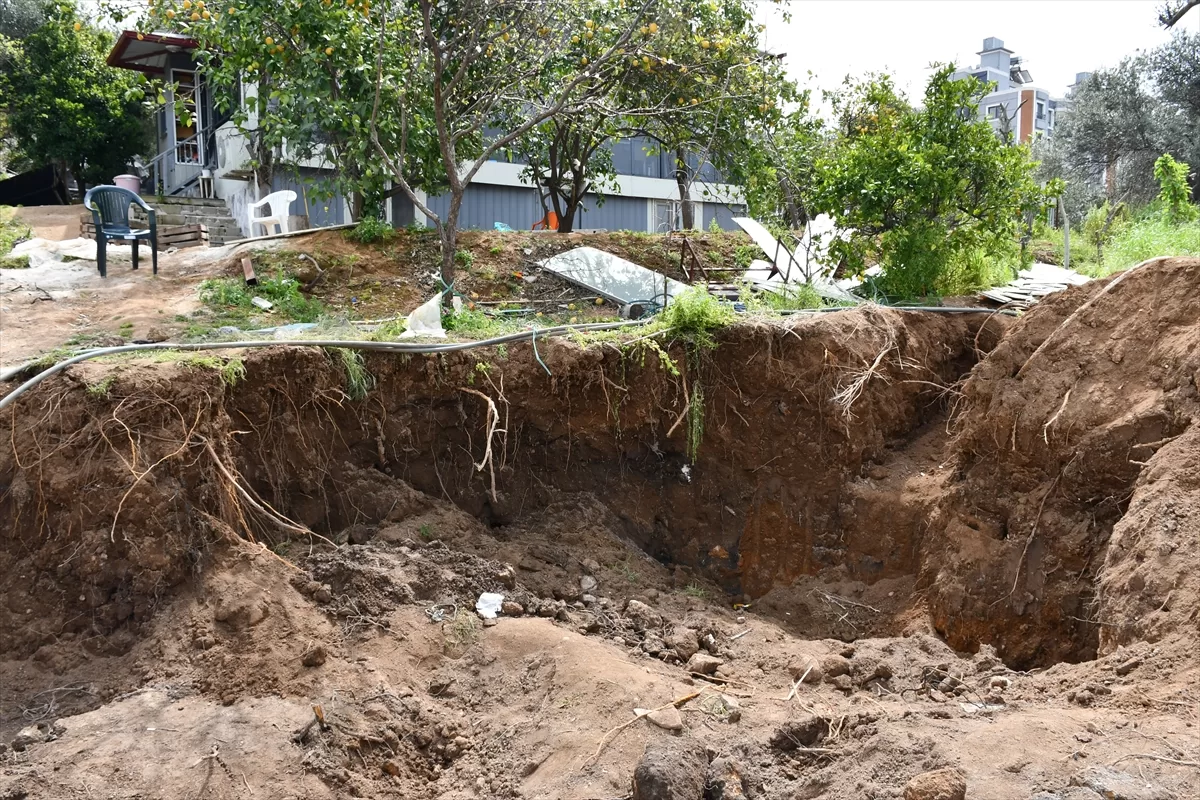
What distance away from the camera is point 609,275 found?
33.8 ft

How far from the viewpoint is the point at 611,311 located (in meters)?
9.51

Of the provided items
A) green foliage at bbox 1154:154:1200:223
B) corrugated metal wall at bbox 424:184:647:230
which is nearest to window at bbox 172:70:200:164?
corrugated metal wall at bbox 424:184:647:230

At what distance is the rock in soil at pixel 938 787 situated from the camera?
3.40 meters

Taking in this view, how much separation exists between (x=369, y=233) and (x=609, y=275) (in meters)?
2.75

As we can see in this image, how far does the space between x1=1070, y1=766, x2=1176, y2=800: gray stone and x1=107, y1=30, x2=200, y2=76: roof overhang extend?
18422 millimetres

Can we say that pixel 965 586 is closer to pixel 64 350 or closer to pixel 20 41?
pixel 64 350

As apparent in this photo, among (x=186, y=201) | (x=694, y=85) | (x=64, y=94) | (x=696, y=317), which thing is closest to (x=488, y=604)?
(x=696, y=317)

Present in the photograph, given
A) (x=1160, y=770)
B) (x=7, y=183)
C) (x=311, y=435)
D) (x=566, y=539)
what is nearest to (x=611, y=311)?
(x=566, y=539)

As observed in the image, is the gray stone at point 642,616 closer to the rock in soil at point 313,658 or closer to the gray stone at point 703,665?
the gray stone at point 703,665

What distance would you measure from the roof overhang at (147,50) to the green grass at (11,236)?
4758 mm

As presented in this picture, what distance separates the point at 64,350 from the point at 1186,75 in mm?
19563

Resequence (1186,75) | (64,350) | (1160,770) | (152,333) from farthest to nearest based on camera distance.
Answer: (1186,75), (152,333), (64,350), (1160,770)

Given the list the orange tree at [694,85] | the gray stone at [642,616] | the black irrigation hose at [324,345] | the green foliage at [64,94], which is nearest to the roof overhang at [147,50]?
the green foliage at [64,94]

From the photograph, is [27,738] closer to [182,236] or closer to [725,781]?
[725,781]
